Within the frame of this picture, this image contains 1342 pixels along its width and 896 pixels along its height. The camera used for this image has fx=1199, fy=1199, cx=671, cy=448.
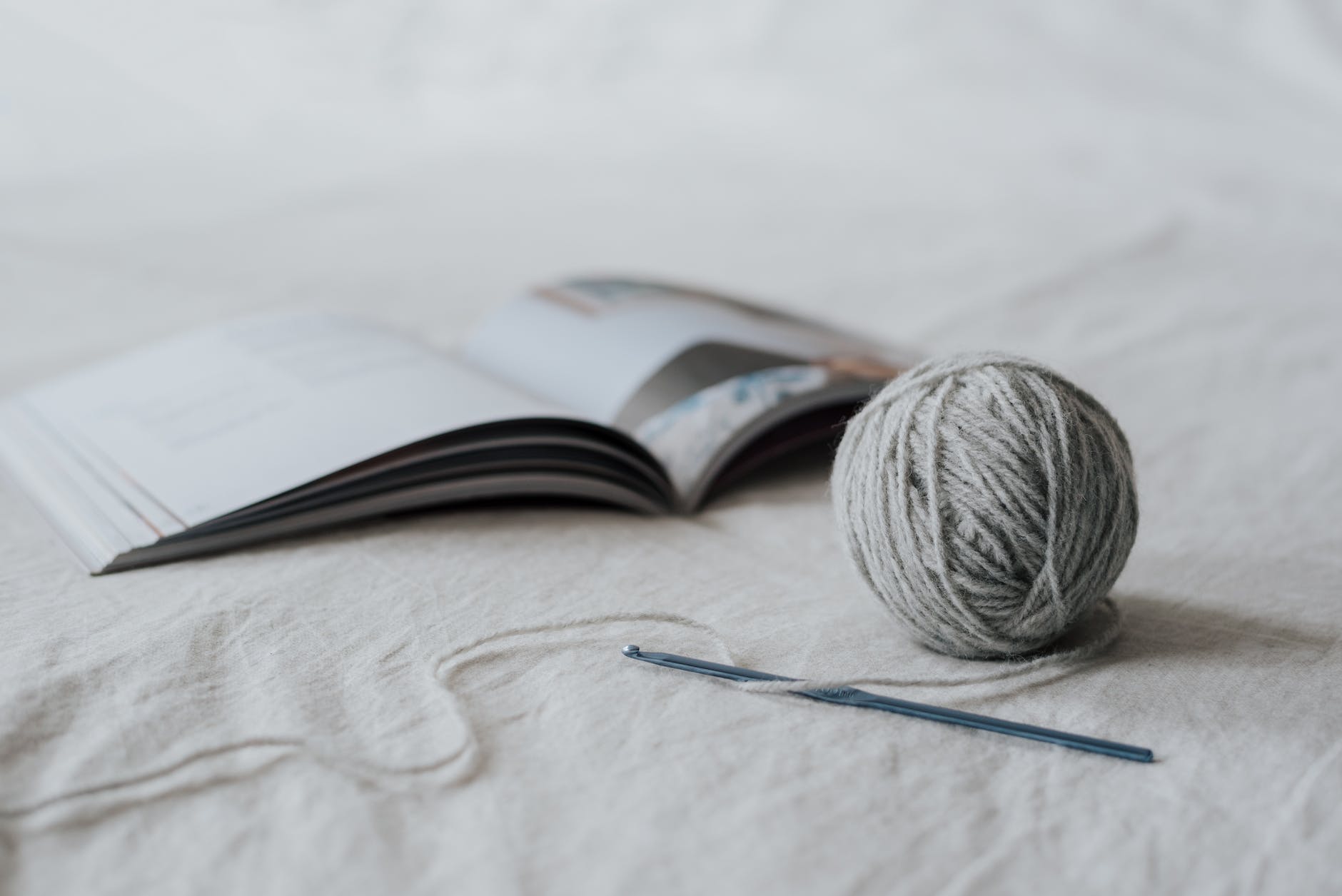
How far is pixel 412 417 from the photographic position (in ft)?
2.66

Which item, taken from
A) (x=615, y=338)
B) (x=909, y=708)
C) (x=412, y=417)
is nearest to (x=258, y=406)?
(x=412, y=417)

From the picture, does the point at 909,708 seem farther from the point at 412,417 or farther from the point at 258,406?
the point at 258,406

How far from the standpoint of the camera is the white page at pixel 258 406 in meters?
0.77

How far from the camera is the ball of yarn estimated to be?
1.93ft

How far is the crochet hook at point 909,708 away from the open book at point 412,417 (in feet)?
0.79

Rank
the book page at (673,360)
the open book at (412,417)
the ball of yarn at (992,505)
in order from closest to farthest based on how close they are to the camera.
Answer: the ball of yarn at (992,505), the open book at (412,417), the book page at (673,360)

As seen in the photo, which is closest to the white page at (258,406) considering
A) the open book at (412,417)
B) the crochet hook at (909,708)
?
the open book at (412,417)

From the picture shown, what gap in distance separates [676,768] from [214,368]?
0.60 metres

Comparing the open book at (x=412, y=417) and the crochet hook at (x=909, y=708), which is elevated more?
the open book at (x=412, y=417)

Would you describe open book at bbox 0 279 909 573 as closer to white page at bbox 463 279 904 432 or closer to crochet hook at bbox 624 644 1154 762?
white page at bbox 463 279 904 432

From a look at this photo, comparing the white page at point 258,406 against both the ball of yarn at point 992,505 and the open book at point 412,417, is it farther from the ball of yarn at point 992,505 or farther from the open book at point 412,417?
the ball of yarn at point 992,505

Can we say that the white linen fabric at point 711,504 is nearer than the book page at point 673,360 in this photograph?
Yes

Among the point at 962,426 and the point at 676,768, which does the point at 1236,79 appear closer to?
the point at 962,426

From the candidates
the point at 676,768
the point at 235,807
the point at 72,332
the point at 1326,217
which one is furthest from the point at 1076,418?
the point at 1326,217
